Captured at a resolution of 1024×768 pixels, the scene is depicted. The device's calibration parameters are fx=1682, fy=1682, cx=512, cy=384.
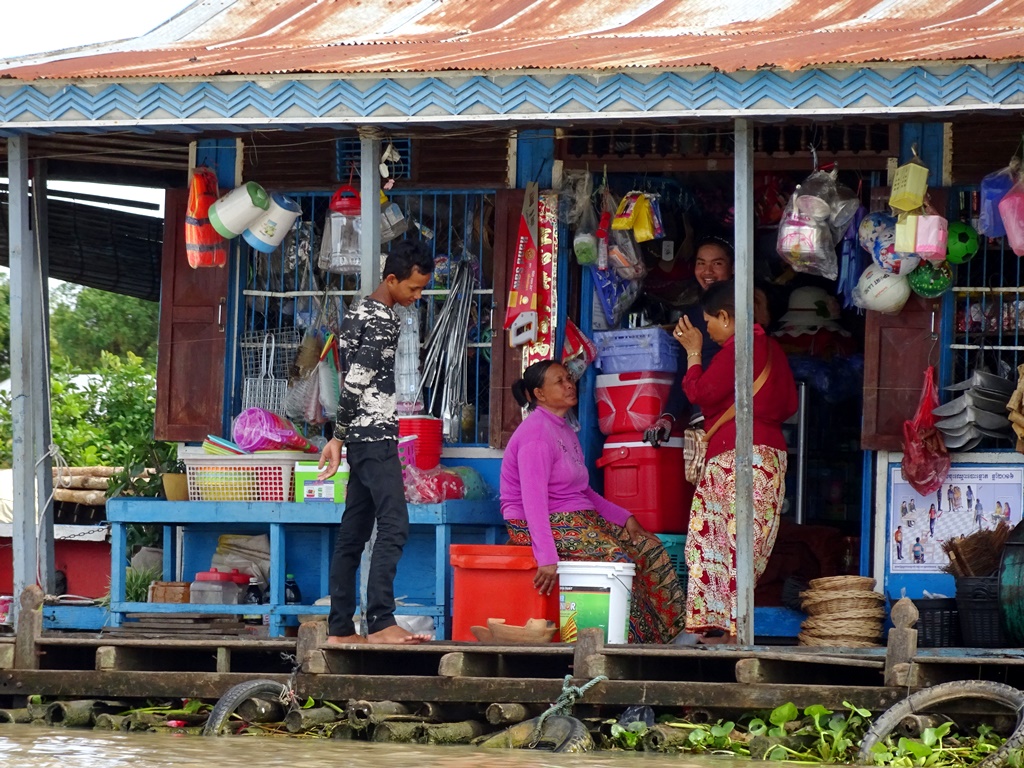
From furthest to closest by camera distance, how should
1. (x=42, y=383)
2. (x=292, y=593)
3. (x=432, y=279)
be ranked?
1. (x=432, y=279)
2. (x=292, y=593)
3. (x=42, y=383)

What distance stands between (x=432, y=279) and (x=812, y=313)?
92.1 inches

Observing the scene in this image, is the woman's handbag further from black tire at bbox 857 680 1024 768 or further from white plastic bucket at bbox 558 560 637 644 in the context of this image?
black tire at bbox 857 680 1024 768

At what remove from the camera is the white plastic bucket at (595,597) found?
847 cm

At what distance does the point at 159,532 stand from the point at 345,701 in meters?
3.96

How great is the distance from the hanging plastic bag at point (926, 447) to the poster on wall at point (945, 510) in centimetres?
14

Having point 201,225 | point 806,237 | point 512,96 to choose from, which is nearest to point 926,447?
point 806,237

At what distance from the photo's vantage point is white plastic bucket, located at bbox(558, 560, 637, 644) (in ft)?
27.8

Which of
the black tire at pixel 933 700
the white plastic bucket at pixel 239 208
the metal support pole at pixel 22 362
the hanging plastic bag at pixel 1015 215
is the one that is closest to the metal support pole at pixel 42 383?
the metal support pole at pixel 22 362

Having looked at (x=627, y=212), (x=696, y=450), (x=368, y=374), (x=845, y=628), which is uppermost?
(x=627, y=212)

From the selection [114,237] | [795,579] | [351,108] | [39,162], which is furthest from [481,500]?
[114,237]

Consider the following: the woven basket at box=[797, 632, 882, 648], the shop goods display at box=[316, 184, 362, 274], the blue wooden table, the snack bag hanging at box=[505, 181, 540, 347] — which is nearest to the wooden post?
the woven basket at box=[797, 632, 882, 648]

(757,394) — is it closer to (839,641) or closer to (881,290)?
(881,290)

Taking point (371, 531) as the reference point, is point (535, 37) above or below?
above

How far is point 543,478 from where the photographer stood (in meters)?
8.73
